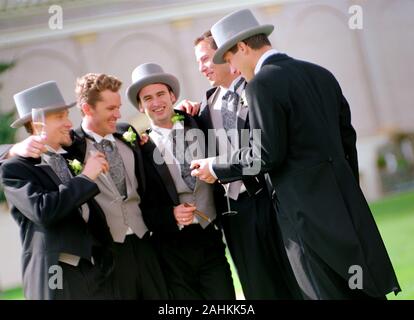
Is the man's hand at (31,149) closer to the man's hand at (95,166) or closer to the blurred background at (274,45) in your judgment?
the man's hand at (95,166)

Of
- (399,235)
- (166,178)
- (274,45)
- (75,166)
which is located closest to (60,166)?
(75,166)

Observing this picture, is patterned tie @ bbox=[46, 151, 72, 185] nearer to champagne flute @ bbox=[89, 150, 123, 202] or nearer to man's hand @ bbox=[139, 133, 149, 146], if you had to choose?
champagne flute @ bbox=[89, 150, 123, 202]

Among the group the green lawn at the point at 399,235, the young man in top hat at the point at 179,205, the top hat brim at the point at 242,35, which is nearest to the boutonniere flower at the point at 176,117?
the young man in top hat at the point at 179,205

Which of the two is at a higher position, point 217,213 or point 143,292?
point 217,213

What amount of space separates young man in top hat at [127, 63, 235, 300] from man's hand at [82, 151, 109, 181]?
46 cm

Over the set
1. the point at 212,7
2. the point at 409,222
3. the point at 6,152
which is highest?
the point at 212,7

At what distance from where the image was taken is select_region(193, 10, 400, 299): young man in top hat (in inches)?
139

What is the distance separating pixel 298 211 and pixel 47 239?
3.86 ft

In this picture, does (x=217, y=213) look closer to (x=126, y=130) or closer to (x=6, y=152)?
(x=126, y=130)

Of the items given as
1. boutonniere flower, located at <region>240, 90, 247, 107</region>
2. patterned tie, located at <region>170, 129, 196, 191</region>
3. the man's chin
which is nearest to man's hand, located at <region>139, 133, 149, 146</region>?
patterned tie, located at <region>170, 129, 196, 191</region>

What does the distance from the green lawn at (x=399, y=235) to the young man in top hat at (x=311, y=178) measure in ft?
5.81

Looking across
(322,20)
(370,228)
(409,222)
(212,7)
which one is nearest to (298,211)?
(370,228)

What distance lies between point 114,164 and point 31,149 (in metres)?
0.54

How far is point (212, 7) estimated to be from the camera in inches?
395
